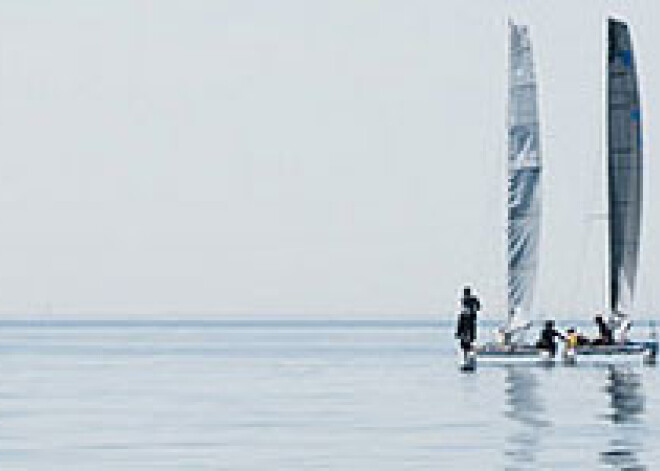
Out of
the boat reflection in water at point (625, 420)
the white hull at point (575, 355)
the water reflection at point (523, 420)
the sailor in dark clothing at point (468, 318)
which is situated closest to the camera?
the boat reflection in water at point (625, 420)

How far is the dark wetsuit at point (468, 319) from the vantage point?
229ft

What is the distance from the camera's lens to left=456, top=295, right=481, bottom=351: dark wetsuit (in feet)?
229

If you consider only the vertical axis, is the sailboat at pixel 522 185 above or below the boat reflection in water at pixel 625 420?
above

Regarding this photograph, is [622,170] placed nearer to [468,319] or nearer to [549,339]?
[549,339]

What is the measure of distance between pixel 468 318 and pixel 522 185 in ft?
35.7

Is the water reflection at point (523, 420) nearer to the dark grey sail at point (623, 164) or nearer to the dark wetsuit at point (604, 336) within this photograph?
the dark wetsuit at point (604, 336)

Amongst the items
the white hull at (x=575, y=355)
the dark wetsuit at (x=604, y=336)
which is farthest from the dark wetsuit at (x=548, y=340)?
the dark wetsuit at (x=604, y=336)

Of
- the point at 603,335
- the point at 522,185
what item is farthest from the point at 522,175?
the point at 603,335

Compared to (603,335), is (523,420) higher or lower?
lower

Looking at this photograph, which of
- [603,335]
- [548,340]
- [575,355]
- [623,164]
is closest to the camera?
[548,340]

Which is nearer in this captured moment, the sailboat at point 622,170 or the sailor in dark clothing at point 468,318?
the sailor in dark clothing at point 468,318

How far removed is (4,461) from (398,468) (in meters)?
6.71

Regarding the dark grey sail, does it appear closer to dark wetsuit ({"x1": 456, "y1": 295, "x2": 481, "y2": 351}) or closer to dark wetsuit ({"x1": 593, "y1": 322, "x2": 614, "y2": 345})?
dark wetsuit ({"x1": 593, "y1": 322, "x2": 614, "y2": 345})

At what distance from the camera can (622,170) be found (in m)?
81.8
